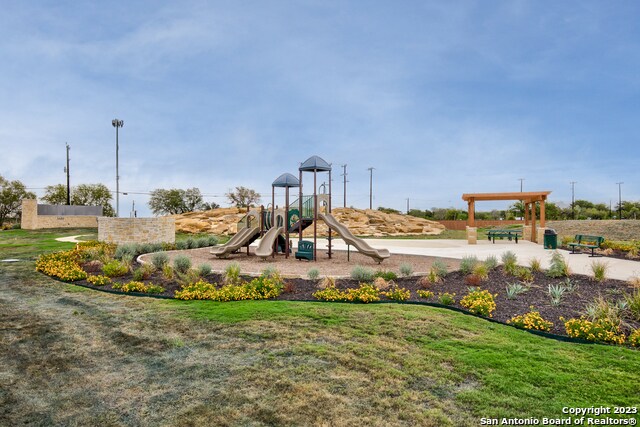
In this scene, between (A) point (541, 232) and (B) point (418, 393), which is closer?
(B) point (418, 393)

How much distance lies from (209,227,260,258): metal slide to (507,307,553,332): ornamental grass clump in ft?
35.7

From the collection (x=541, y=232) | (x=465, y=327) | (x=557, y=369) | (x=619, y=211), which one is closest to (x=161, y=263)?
(x=465, y=327)

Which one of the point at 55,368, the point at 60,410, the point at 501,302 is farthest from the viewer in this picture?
the point at 501,302

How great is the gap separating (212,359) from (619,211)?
74292mm

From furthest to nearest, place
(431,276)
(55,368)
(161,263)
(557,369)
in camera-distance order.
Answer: (161,263) → (431,276) → (55,368) → (557,369)

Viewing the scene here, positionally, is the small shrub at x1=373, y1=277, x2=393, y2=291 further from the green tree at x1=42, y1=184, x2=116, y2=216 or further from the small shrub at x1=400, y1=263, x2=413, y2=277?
the green tree at x1=42, y1=184, x2=116, y2=216

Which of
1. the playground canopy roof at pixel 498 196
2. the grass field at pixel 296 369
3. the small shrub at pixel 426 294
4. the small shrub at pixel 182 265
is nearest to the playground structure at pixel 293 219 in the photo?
the small shrub at pixel 182 265

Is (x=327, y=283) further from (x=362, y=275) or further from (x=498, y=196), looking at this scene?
(x=498, y=196)

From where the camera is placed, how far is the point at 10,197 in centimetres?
5178

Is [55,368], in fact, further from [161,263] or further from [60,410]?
[161,263]

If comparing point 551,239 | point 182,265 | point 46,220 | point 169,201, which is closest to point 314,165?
point 182,265

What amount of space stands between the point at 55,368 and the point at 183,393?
2.06 meters

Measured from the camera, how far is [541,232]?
23625 millimetres

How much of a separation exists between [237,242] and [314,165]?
4246 mm
